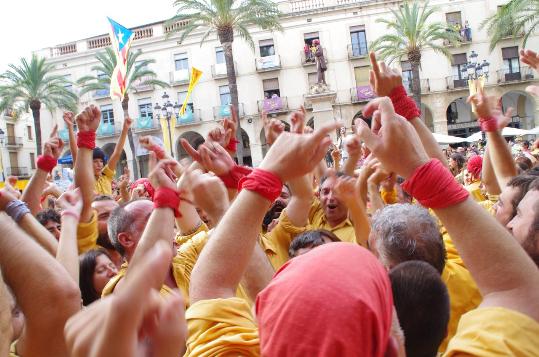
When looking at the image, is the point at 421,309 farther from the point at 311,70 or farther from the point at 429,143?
the point at 311,70

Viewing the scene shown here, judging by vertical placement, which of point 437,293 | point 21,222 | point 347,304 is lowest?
point 437,293

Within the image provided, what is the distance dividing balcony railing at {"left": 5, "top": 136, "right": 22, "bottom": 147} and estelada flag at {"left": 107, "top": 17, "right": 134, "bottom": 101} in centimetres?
3598

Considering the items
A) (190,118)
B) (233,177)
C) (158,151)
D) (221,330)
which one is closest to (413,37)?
(190,118)

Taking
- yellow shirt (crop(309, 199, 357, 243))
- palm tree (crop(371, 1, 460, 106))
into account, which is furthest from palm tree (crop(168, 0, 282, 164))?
yellow shirt (crop(309, 199, 357, 243))

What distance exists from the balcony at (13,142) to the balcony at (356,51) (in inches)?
1157

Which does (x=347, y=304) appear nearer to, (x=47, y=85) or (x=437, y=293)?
(x=437, y=293)

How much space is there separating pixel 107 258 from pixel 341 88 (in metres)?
33.3

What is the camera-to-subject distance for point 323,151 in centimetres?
169

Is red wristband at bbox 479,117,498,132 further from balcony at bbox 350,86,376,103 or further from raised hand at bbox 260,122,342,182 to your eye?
balcony at bbox 350,86,376,103

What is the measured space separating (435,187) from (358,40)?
1401 inches

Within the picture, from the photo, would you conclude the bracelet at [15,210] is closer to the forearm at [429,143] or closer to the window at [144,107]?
the forearm at [429,143]

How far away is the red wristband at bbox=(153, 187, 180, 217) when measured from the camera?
1.97 meters

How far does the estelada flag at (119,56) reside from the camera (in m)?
10.6

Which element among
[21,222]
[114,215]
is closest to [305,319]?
[21,222]
